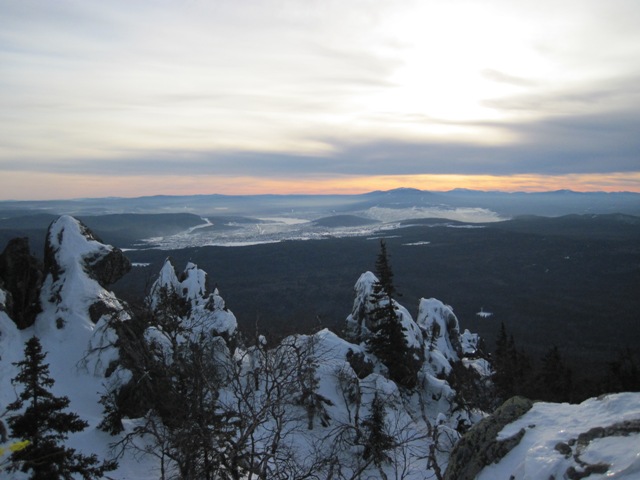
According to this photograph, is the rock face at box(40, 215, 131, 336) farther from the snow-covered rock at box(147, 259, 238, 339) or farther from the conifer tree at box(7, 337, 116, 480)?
the conifer tree at box(7, 337, 116, 480)

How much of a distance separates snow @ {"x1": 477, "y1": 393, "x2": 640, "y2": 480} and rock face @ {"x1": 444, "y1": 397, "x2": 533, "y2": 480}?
112 mm

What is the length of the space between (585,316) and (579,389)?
237ft

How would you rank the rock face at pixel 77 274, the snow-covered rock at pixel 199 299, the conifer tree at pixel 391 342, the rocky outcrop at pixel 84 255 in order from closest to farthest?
the rock face at pixel 77 274 → the rocky outcrop at pixel 84 255 → the conifer tree at pixel 391 342 → the snow-covered rock at pixel 199 299

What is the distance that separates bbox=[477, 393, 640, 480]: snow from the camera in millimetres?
6336

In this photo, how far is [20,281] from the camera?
24.0 metres

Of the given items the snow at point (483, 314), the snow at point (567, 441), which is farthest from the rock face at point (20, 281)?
the snow at point (483, 314)

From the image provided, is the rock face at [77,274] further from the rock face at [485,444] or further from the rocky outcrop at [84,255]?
the rock face at [485,444]

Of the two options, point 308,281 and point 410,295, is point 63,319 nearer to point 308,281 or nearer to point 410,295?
point 410,295

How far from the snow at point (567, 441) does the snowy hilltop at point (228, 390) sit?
4 centimetres

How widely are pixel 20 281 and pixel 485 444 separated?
85.0 feet

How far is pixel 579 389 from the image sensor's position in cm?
4753

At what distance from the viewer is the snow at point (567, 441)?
6.34 meters

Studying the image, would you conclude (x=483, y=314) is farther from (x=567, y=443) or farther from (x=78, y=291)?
(x=567, y=443)

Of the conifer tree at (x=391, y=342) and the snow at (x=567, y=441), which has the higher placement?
the snow at (x=567, y=441)
